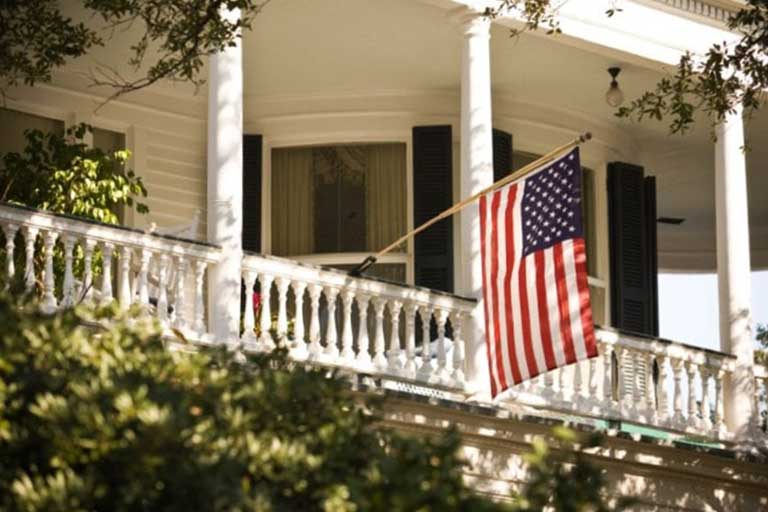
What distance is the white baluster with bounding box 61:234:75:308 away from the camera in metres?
13.3

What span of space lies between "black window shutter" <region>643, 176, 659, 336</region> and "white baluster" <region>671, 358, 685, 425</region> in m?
2.53

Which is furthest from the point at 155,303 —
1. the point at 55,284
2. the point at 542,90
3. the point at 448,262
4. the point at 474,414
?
the point at 542,90

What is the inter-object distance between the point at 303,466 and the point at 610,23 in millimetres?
9435

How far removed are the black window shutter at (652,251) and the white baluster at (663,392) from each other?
2632 millimetres

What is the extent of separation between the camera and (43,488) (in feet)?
24.8

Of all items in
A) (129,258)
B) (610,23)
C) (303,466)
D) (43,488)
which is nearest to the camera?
(43,488)

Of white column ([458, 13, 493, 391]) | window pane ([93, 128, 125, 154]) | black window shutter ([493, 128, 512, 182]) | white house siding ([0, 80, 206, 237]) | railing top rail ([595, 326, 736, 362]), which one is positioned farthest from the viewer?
black window shutter ([493, 128, 512, 182])

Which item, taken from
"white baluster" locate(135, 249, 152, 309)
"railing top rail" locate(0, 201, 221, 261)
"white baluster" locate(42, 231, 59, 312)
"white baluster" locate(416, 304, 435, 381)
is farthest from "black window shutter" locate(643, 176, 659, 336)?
"white baluster" locate(42, 231, 59, 312)

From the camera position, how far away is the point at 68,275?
13297 millimetres

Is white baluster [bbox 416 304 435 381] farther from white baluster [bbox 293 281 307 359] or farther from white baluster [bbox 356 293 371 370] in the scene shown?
white baluster [bbox 293 281 307 359]

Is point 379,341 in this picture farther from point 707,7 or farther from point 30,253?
point 707,7

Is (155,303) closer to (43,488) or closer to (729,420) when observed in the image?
(729,420)

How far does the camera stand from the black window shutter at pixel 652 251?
64.2 feet

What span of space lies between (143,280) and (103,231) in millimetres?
437
